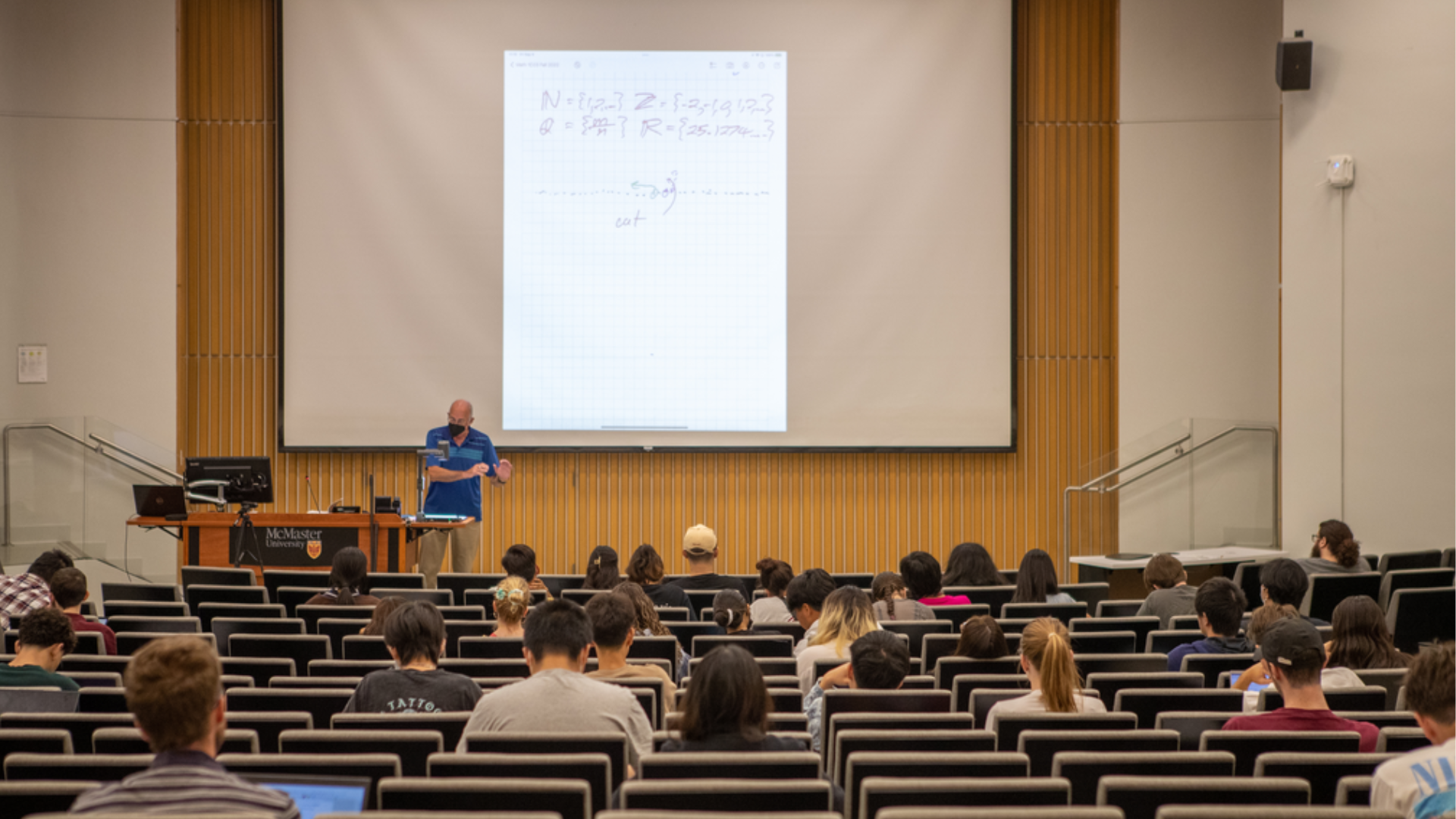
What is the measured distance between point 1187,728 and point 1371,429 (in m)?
6.64

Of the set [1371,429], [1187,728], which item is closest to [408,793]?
[1187,728]

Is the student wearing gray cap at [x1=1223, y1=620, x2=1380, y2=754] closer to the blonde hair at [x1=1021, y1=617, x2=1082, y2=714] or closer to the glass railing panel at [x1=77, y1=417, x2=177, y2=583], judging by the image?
the blonde hair at [x1=1021, y1=617, x2=1082, y2=714]

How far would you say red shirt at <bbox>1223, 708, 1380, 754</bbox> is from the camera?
3.59 meters

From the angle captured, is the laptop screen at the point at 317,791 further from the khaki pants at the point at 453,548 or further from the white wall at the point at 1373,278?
the white wall at the point at 1373,278

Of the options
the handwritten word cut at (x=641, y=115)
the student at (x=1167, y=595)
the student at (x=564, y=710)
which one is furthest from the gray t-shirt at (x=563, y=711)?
the handwritten word cut at (x=641, y=115)

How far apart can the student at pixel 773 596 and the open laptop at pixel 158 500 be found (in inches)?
164

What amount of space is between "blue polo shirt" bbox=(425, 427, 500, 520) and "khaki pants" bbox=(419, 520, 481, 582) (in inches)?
5.6

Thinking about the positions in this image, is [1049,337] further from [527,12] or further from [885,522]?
[527,12]

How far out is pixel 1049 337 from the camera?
11.5 meters

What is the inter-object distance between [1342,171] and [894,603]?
19.7 feet

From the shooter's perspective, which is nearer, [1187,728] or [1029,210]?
[1187,728]

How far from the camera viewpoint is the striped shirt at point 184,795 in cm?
228

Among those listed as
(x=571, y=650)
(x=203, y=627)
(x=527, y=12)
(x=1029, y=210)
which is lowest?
(x=203, y=627)

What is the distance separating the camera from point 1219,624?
17.1 feet
